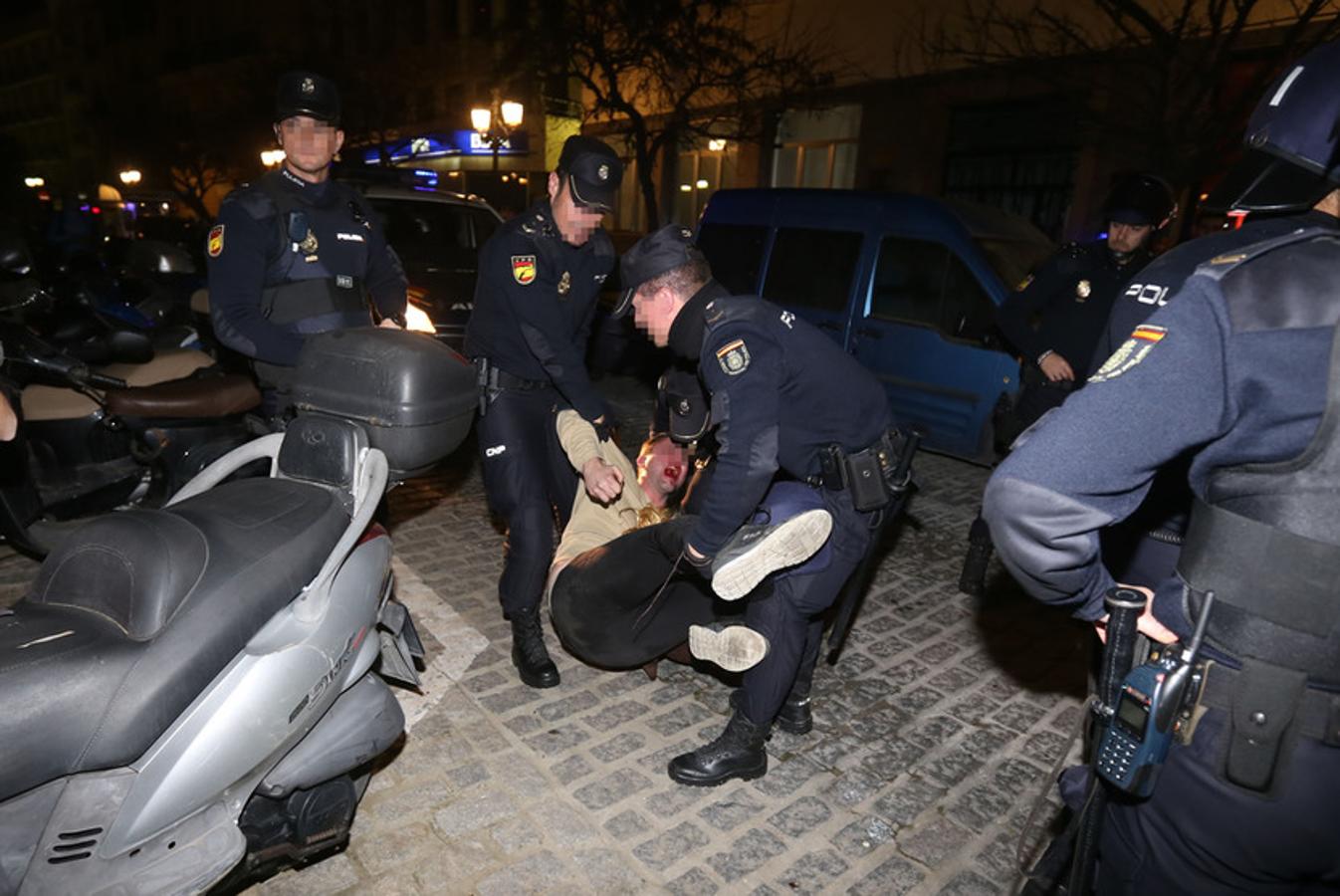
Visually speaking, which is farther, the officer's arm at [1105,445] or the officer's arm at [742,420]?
the officer's arm at [742,420]

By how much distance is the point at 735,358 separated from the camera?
2.46m

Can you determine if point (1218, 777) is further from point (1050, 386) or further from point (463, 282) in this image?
point (463, 282)

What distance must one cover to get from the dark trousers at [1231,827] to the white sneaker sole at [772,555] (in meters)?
1.17

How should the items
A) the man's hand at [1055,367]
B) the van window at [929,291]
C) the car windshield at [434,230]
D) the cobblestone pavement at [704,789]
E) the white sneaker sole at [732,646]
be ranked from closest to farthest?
1. the cobblestone pavement at [704,789]
2. the white sneaker sole at [732,646]
3. the man's hand at [1055,367]
4. the van window at [929,291]
5. the car windshield at [434,230]

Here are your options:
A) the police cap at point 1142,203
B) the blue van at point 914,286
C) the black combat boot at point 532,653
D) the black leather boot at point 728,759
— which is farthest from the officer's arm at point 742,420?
the blue van at point 914,286

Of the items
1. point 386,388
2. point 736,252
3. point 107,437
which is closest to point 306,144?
point 386,388

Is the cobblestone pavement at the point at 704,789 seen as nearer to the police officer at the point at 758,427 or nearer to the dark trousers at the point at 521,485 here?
the police officer at the point at 758,427

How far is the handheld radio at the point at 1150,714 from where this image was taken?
1.35 m

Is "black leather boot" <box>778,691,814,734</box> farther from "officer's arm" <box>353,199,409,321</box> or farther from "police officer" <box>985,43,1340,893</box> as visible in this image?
"officer's arm" <box>353,199,409,321</box>

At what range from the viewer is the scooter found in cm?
158

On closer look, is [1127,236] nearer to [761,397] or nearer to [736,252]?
[761,397]

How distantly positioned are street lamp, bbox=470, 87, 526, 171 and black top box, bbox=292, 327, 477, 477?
13.7 meters

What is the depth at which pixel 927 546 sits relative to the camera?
5.20m

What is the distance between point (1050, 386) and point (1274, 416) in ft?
9.99
